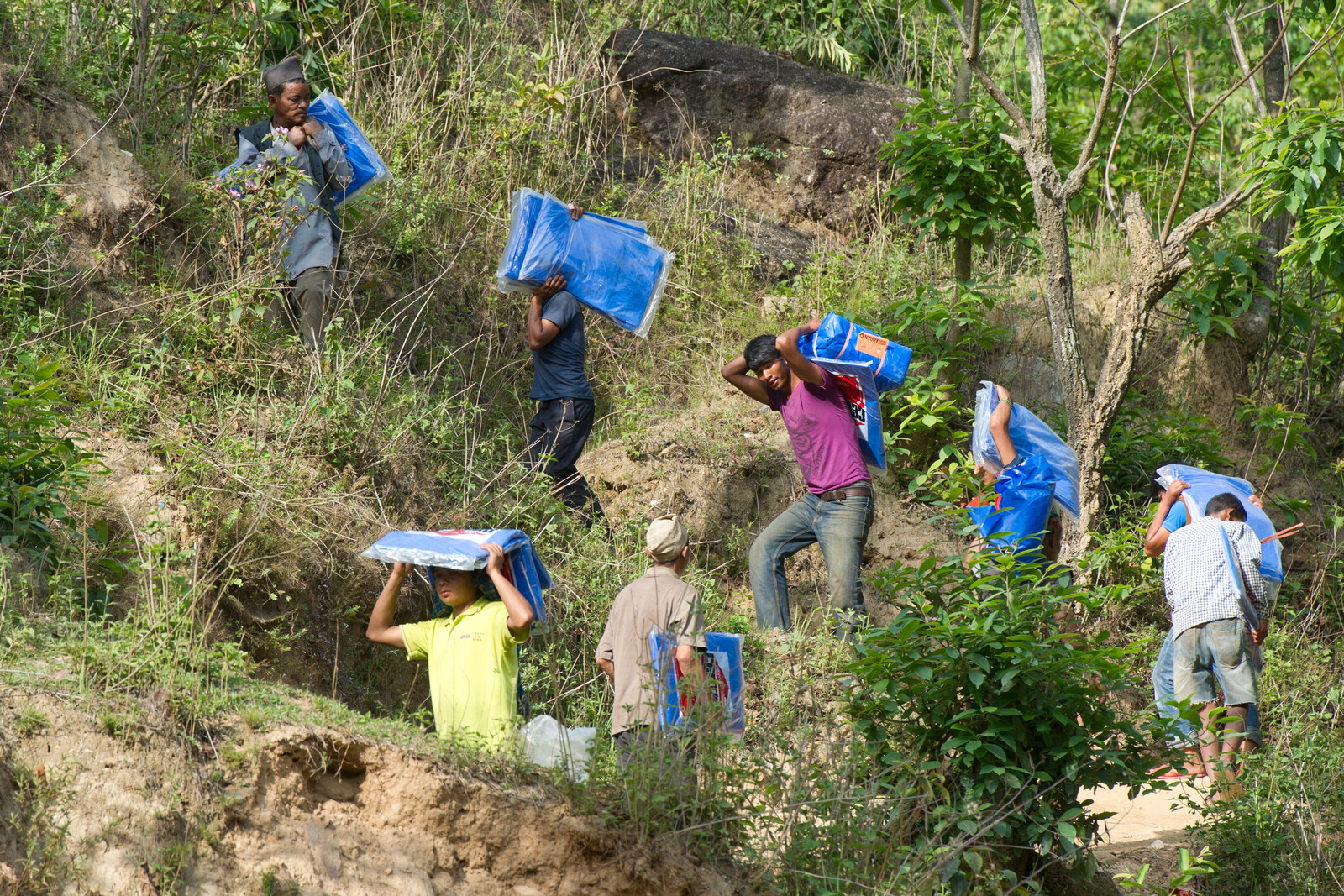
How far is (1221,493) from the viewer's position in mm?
6176

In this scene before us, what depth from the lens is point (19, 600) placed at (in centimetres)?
387

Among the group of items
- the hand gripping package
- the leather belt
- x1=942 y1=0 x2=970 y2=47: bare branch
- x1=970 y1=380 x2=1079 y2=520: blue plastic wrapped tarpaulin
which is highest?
x1=942 y1=0 x2=970 y2=47: bare branch

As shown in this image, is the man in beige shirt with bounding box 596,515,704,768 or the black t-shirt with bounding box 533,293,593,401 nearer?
the man in beige shirt with bounding box 596,515,704,768

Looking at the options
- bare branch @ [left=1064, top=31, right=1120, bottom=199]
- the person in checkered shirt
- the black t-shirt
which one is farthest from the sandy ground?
bare branch @ [left=1064, top=31, right=1120, bottom=199]

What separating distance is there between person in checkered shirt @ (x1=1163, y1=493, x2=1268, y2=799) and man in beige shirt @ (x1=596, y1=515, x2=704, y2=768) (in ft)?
9.47

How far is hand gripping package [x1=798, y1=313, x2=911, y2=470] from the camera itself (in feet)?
19.2

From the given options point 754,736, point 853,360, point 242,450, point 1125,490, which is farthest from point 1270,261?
point 242,450

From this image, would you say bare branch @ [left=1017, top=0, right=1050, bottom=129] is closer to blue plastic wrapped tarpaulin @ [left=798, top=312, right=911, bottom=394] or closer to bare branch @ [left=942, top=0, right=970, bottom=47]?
bare branch @ [left=942, top=0, right=970, bottom=47]

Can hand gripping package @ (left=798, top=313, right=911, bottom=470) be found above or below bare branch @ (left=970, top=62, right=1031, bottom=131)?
below

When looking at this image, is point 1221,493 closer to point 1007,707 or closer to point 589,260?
point 1007,707

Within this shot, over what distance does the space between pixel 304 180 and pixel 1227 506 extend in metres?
4.86

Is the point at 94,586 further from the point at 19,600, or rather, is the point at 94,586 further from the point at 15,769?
the point at 15,769

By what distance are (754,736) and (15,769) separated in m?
2.43

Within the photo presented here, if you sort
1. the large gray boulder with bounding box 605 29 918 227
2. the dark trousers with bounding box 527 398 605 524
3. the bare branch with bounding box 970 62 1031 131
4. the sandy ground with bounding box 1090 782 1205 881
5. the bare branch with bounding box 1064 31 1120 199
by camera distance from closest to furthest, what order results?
the sandy ground with bounding box 1090 782 1205 881 < the dark trousers with bounding box 527 398 605 524 < the bare branch with bounding box 1064 31 1120 199 < the bare branch with bounding box 970 62 1031 131 < the large gray boulder with bounding box 605 29 918 227
